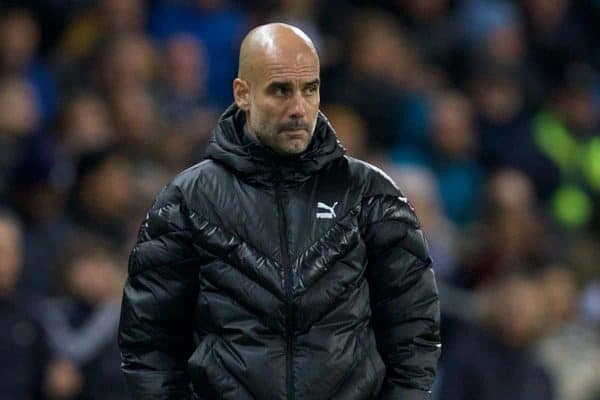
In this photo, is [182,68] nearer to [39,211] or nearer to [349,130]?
[349,130]

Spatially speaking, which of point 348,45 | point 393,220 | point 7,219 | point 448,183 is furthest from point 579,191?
point 393,220

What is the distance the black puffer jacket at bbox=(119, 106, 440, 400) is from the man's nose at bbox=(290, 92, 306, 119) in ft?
0.40

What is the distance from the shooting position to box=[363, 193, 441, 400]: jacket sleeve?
4227mm

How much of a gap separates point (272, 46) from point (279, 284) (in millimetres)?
611

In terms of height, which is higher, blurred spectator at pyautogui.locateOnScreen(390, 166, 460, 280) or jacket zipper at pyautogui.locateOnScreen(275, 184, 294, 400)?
jacket zipper at pyautogui.locateOnScreen(275, 184, 294, 400)

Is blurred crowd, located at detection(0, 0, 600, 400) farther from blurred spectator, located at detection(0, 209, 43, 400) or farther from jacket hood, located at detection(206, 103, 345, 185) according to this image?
jacket hood, located at detection(206, 103, 345, 185)

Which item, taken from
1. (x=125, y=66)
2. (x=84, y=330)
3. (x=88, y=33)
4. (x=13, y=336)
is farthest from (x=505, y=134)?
(x=13, y=336)

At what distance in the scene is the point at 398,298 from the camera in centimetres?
424

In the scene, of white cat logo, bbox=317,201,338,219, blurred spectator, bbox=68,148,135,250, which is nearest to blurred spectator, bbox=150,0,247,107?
blurred spectator, bbox=68,148,135,250

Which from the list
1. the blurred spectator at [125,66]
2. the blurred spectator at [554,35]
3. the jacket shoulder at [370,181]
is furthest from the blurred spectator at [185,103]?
the jacket shoulder at [370,181]

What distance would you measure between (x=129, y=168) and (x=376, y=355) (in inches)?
181

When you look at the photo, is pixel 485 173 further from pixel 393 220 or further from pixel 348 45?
pixel 393 220

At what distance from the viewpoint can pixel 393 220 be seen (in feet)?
13.9

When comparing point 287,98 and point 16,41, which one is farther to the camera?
point 16,41
